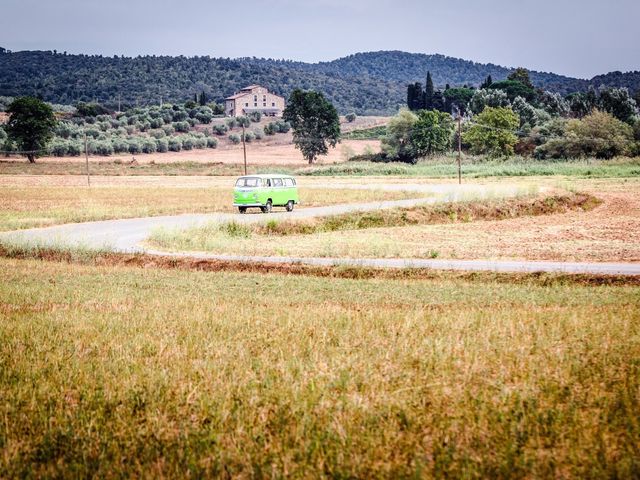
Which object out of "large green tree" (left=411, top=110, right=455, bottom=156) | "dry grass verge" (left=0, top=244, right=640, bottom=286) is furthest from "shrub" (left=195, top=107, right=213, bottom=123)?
"dry grass verge" (left=0, top=244, right=640, bottom=286)

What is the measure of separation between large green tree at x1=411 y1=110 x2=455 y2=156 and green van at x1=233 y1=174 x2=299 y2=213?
76.5 m

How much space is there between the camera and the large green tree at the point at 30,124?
4825 inches

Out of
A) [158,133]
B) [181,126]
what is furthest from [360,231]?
[181,126]

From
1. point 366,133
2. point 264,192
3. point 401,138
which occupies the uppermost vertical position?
point 366,133

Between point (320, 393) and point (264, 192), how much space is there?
38763mm

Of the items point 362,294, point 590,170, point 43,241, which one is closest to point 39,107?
point 590,170

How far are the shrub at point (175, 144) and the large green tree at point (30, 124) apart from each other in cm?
2618

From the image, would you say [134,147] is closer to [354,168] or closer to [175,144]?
[175,144]

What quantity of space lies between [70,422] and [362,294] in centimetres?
1099

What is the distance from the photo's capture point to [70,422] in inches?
257

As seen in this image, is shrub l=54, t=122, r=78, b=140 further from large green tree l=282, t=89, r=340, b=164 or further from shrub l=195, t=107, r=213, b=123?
large green tree l=282, t=89, r=340, b=164

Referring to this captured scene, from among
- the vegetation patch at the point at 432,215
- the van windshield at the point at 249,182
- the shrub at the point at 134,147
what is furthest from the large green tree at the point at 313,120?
the van windshield at the point at 249,182

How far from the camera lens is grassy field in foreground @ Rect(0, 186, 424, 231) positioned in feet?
142

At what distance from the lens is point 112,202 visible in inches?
2192
